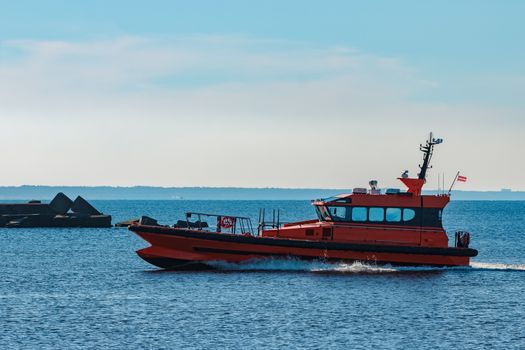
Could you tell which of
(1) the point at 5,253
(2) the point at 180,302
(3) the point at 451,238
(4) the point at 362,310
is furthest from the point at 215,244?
(3) the point at 451,238

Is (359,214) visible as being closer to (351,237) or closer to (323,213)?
(351,237)

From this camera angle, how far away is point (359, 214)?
42531 millimetres

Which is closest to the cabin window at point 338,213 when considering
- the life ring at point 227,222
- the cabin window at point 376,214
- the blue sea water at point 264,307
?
the cabin window at point 376,214

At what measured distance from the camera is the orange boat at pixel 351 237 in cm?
4228

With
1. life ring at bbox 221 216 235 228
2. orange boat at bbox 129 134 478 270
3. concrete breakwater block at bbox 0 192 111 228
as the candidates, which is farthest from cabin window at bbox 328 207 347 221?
concrete breakwater block at bbox 0 192 111 228

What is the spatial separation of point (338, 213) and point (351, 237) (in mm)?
1150

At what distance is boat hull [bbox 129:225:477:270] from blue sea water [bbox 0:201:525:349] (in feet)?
1.48

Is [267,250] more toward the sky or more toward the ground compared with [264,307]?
more toward the sky

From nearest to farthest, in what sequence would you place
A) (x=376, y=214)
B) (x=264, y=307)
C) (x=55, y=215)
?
(x=264, y=307), (x=376, y=214), (x=55, y=215)

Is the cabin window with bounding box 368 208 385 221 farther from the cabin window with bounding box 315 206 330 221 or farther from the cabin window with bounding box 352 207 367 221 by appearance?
the cabin window with bounding box 315 206 330 221

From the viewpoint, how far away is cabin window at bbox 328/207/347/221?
42562mm

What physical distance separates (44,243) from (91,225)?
22.9 m

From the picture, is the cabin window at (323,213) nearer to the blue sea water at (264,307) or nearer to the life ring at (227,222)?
the blue sea water at (264,307)

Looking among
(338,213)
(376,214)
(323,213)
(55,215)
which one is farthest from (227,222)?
(55,215)
